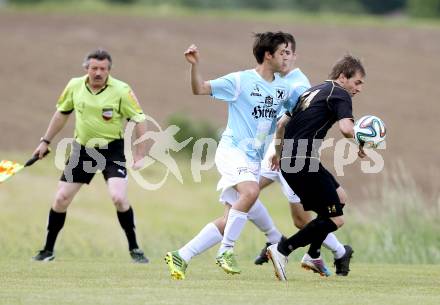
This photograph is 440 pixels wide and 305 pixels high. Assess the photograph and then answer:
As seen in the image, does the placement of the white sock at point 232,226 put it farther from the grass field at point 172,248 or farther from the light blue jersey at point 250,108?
the light blue jersey at point 250,108

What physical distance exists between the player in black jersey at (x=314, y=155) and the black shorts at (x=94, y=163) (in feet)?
8.19

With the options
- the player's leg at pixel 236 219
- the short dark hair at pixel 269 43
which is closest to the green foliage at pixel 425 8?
the short dark hair at pixel 269 43

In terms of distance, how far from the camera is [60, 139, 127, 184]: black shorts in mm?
11680

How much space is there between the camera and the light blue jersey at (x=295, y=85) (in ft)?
32.5

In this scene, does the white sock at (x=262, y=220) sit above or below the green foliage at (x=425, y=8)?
above

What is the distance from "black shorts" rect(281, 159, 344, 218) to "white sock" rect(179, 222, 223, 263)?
0.78m

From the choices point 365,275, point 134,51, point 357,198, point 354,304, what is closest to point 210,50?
point 134,51

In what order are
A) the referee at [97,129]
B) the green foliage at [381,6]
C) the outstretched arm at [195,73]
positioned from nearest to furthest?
the outstretched arm at [195,73] < the referee at [97,129] < the green foliage at [381,6]

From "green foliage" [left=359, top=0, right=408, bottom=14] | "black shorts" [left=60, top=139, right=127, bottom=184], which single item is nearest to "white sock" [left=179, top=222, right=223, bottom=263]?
"black shorts" [left=60, top=139, right=127, bottom=184]

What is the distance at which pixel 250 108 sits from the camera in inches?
381

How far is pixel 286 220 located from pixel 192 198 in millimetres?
2393

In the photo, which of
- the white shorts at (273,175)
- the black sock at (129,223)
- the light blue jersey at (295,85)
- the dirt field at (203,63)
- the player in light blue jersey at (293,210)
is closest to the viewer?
the light blue jersey at (295,85)

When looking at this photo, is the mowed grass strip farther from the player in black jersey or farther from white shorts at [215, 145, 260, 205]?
white shorts at [215, 145, 260, 205]

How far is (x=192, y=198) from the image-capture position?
22.9 m
